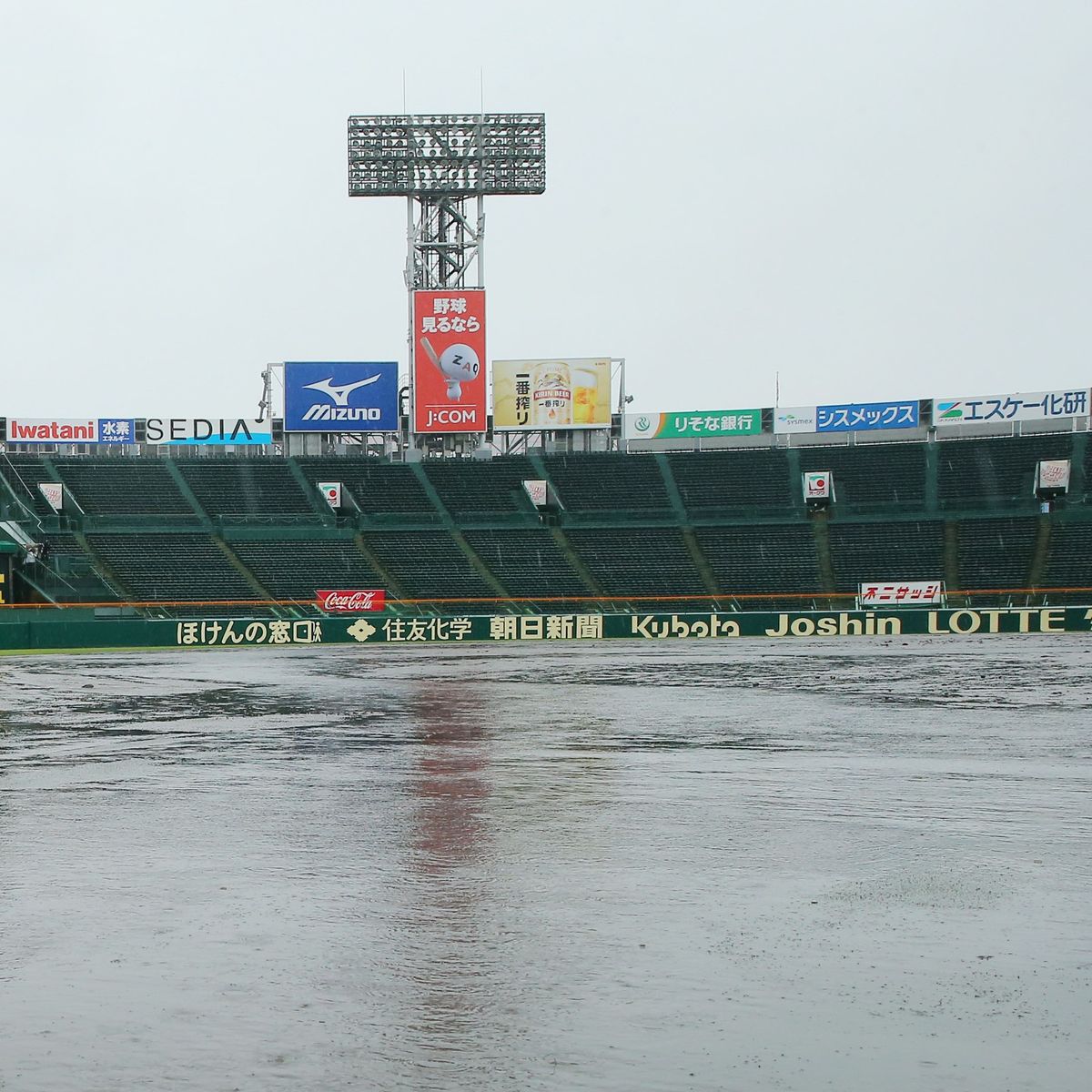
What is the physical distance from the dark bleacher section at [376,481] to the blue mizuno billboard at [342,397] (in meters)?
2.17

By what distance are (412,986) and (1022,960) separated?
3013 millimetres

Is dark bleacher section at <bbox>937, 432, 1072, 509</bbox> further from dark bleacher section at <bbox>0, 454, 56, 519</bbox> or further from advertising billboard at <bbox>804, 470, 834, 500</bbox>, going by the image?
dark bleacher section at <bbox>0, 454, 56, 519</bbox>

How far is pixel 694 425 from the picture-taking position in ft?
229

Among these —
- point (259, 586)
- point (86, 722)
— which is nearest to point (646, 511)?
point (259, 586)

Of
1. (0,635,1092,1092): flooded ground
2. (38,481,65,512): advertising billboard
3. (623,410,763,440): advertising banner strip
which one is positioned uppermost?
(623,410,763,440): advertising banner strip

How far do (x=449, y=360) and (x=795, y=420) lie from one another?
19.7 metres

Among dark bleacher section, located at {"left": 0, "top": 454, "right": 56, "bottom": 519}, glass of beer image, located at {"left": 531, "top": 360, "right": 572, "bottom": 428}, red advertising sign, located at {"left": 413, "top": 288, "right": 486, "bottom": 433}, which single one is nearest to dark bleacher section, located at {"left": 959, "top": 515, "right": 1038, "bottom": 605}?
glass of beer image, located at {"left": 531, "top": 360, "right": 572, "bottom": 428}

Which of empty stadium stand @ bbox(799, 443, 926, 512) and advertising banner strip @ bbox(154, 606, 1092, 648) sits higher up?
empty stadium stand @ bbox(799, 443, 926, 512)

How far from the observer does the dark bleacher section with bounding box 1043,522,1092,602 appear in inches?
2159

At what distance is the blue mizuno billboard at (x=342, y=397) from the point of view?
67.6 metres

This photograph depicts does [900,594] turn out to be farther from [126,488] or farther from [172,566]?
[126,488]

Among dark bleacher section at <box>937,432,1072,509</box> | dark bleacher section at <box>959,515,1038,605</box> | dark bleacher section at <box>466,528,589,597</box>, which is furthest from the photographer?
dark bleacher section at <box>937,432,1072,509</box>

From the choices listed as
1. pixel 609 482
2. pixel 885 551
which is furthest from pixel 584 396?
pixel 885 551

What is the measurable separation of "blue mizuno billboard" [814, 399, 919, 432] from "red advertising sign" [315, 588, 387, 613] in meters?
27.9
